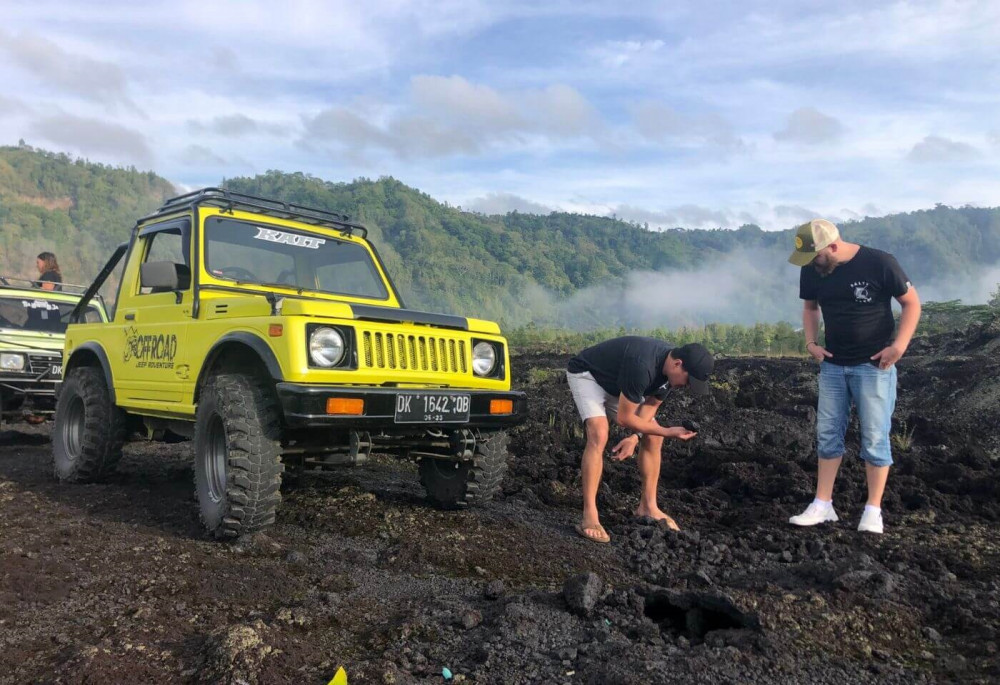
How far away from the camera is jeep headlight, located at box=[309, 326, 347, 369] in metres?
4.19

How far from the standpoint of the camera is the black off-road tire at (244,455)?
4.22m

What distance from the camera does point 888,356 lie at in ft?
15.1

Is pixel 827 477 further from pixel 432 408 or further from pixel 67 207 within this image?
pixel 67 207

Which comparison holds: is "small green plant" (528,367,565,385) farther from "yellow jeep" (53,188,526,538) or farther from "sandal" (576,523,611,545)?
"sandal" (576,523,611,545)

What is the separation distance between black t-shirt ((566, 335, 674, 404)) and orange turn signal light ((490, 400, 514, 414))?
18.7 inches

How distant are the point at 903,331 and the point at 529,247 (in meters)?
70.2

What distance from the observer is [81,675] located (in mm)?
2588

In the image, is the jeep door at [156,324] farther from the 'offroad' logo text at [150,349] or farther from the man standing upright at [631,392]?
the man standing upright at [631,392]

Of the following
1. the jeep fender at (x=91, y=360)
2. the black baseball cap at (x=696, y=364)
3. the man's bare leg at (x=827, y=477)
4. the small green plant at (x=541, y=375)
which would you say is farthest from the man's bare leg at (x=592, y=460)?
the small green plant at (x=541, y=375)

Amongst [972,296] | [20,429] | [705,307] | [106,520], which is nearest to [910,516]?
[106,520]

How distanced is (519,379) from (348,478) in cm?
813

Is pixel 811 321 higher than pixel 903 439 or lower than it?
higher

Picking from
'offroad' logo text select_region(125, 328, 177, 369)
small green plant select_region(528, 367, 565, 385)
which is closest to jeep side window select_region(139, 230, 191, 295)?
'offroad' logo text select_region(125, 328, 177, 369)

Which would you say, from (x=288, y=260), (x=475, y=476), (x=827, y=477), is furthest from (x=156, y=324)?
(x=827, y=477)
